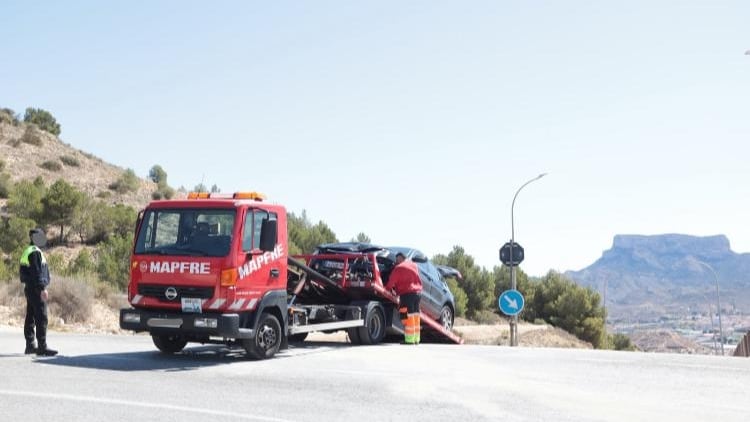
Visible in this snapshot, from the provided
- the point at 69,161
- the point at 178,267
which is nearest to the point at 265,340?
the point at 178,267

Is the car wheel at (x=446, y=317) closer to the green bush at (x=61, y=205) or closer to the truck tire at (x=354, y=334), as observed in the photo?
the truck tire at (x=354, y=334)

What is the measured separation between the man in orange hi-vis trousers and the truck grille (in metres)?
5.50

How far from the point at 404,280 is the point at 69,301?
36.2 feet

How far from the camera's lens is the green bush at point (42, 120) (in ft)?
237

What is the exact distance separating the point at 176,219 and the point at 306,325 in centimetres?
340

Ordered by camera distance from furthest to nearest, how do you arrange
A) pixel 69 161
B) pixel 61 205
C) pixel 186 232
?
pixel 69 161 → pixel 61 205 → pixel 186 232

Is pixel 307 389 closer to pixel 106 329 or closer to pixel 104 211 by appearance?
pixel 106 329

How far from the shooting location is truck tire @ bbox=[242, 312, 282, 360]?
13.4 m

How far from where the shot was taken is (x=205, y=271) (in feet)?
42.2

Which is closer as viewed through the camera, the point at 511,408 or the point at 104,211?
the point at 511,408

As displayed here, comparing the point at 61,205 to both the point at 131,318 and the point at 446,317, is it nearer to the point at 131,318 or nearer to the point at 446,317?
the point at 446,317

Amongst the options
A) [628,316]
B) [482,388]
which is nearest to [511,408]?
[482,388]

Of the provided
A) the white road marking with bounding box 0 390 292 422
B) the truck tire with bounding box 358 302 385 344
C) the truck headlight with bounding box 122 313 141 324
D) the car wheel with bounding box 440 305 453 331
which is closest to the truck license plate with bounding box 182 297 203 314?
the truck headlight with bounding box 122 313 141 324

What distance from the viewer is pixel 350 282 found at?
672 inches
